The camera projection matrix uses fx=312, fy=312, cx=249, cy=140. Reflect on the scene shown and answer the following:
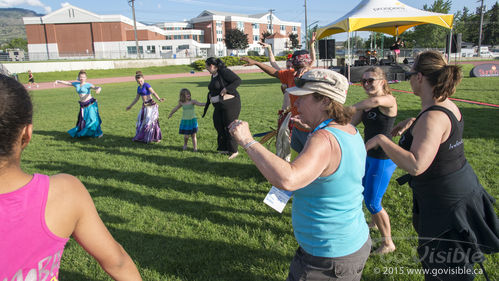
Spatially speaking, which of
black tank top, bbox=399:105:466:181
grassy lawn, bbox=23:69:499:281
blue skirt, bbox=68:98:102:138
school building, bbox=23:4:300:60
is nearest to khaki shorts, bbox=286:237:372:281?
black tank top, bbox=399:105:466:181

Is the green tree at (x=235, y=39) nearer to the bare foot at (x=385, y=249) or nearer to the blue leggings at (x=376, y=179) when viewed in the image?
the blue leggings at (x=376, y=179)

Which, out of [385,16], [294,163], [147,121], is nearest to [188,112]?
[147,121]

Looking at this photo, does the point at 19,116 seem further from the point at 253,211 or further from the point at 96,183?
the point at 96,183

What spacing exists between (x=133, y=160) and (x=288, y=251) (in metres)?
4.70

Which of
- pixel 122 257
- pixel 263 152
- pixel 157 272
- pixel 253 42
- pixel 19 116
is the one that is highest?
pixel 253 42

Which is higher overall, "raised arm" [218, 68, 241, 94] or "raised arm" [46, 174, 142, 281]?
"raised arm" [218, 68, 241, 94]

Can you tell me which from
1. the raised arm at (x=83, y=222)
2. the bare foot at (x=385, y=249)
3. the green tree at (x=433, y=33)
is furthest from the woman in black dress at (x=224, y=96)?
the green tree at (x=433, y=33)

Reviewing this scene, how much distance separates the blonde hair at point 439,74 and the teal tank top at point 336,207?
0.85m

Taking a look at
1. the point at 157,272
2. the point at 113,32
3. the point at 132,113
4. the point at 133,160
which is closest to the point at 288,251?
the point at 157,272

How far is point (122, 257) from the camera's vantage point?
56.2 inches

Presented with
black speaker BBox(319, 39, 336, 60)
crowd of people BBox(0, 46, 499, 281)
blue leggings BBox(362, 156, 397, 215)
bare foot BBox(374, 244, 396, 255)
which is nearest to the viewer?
crowd of people BBox(0, 46, 499, 281)

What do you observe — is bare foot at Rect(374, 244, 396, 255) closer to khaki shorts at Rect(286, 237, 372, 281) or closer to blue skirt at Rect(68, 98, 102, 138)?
khaki shorts at Rect(286, 237, 372, 281)

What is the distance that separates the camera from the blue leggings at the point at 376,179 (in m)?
3.21

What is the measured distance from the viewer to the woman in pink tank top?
106cm
